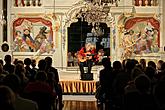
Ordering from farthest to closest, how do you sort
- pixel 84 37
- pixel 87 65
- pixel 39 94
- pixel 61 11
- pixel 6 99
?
pixel 84 37 < pixel 61 11 < pixel 87 65 < pixel 39 94 < pixel 6 99

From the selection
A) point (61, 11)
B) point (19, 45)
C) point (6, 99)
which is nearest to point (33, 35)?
point (19, 45)

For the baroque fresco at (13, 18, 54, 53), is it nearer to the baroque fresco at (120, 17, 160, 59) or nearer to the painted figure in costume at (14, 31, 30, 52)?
the painted figure in costume at (14, 31, 30, 52)

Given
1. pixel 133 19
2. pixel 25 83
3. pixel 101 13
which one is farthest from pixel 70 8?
pixel 25 83

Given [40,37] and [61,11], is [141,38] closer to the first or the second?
[61,11]

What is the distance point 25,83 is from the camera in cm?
654

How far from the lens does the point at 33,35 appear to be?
16.6 metres

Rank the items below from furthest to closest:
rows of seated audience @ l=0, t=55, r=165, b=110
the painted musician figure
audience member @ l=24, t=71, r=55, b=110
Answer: the painted musician figure
audience member @ l=24, t=71, r=55, b=110
rows of seated audience @ l=0, t=55, r=165, b=110

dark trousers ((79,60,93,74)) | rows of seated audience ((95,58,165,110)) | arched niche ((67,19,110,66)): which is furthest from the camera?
arched niche ((67,19,110,66))

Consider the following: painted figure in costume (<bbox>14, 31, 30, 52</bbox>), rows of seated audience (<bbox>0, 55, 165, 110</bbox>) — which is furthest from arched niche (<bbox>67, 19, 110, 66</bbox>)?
rows of seated audience (<bbox>0, 55, 165, 110</bbox>)

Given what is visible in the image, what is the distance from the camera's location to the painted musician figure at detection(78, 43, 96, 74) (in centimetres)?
1353

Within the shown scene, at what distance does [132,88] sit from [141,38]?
1054cm

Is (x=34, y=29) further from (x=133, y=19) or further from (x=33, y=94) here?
(x=33, y=94)

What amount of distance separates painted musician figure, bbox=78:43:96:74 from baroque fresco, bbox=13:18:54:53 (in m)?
1.39

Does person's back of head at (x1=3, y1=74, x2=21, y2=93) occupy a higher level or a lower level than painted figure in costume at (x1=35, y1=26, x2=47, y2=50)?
lower
